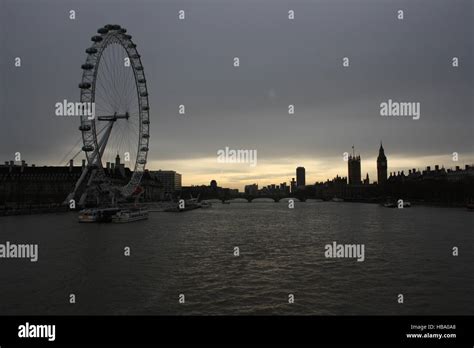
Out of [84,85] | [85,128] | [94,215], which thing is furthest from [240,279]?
[84,85]

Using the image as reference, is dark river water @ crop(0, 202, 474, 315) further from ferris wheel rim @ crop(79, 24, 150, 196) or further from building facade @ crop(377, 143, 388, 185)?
building facade @ crop(377, 143, 388, 185)

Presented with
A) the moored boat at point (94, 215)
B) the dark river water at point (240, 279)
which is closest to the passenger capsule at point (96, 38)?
the moored boat at point (94, 215)

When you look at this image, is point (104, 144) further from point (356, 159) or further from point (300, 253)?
point (356, 159)

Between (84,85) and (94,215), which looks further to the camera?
(84,85)

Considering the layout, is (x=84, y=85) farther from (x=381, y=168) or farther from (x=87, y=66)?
(x=381, y=168)

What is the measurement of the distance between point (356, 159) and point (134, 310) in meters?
185

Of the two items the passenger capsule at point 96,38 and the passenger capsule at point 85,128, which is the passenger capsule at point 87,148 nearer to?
the passenger capsule at point 85,128

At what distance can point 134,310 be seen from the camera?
11.6 metres

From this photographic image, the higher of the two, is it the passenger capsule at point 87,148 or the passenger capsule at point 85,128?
the passenger capsule at point 85,128

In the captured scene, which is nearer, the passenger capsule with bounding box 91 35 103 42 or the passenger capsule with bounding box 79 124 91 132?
the passenger capsule with bounding box 91 35 103 42

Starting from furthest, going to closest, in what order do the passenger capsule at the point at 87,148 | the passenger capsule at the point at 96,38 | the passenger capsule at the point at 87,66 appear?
1. the passenger capsule at the point at 87,148
2. the passenger capsule at the point at 87,66
3. the passenger capsule at the point at 96,38

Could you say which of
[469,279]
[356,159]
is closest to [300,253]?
[469,279]
